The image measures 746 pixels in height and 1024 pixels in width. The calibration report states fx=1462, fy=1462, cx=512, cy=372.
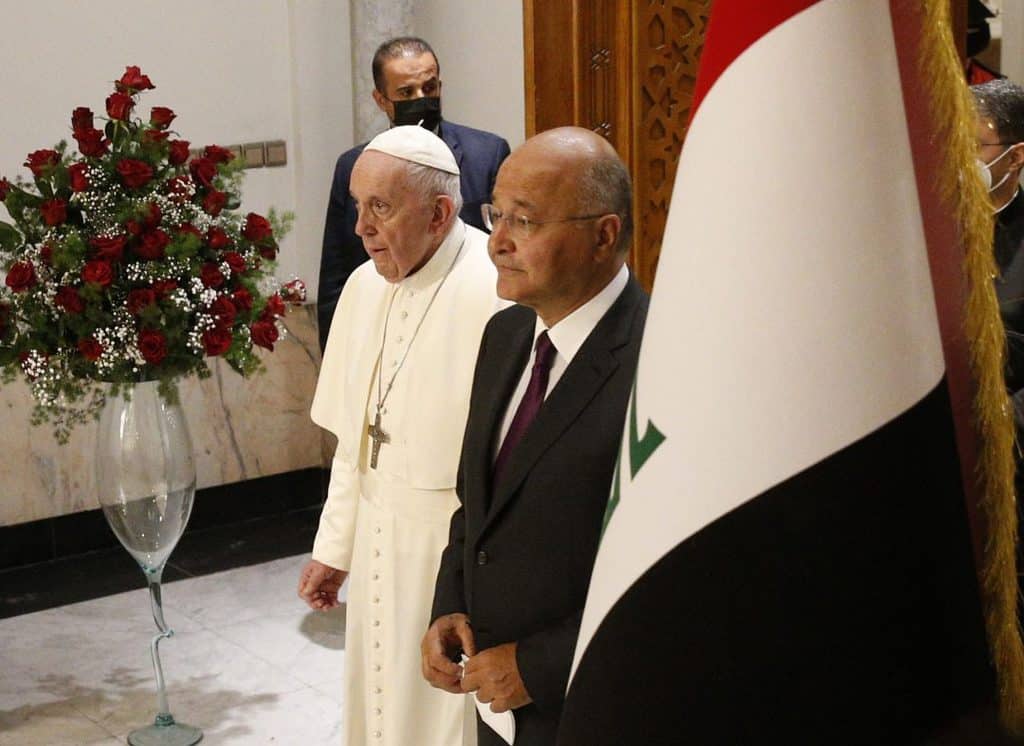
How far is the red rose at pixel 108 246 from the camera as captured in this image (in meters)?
3.98

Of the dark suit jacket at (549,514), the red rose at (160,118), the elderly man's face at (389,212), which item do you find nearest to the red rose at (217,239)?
the red rose at (160,118)

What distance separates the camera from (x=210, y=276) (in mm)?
4137

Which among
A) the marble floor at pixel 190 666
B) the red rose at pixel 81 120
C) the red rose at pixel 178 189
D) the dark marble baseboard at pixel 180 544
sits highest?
the red rose at pixel 81 120

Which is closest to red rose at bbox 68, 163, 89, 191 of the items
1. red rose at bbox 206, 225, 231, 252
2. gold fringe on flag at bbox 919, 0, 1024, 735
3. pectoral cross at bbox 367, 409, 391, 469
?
red rose at bbox 206, 225, 231, 252

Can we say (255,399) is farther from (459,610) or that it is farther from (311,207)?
(459,610)

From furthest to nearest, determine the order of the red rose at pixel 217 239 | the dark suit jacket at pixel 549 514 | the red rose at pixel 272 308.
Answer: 1. the red rose at pixel 272 308
2. the red rose at pixel 217 239
3. the dark suit jacket at pixel 549 514

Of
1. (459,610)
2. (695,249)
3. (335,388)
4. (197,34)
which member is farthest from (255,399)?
(695,249)

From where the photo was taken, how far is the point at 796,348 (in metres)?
1.24

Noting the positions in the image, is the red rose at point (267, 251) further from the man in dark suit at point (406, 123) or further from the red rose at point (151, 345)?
the man in dark suit at point (406, 123)

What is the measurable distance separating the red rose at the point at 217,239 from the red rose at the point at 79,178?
37 cm

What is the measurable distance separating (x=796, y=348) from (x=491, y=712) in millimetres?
1544

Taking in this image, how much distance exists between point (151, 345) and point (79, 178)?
19.5 inches

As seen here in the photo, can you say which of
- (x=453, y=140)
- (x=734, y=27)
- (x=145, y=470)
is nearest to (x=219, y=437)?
(x=453, y=140)

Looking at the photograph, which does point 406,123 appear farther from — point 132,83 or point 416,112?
point 132,83
